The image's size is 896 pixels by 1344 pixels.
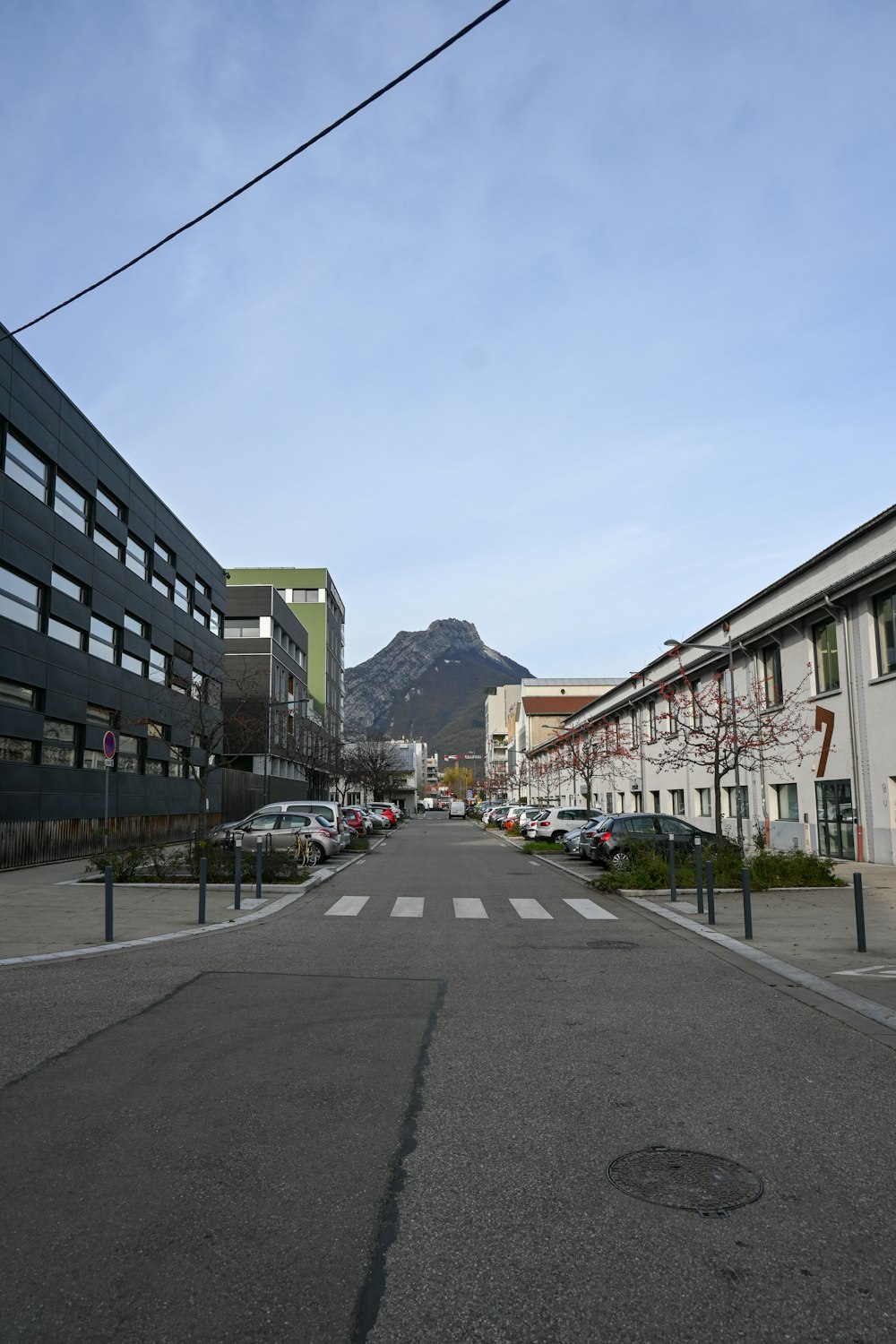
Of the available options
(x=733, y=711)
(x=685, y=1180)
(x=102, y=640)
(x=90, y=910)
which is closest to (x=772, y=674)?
(x=733, y=711)

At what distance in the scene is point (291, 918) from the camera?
15273 mm

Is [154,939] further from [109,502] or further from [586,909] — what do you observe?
[109,502]

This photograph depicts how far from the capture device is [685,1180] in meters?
4.51

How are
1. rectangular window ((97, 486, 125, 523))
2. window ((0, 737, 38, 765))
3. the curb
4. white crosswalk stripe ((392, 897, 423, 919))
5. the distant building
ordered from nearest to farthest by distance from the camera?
the curb < white crosswalk stripe ((392, 897, 423, 919)) < window ((0, 737, 38, 765)) < rectangular window ((97, 486, 125, 523)) < the distant building

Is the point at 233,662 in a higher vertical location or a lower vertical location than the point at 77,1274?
higher

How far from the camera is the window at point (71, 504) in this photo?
2882 centimetres

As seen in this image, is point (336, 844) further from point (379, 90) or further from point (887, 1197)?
point (887, 1197)

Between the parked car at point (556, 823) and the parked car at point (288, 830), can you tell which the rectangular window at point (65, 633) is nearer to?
the parked car at point (288, 830)

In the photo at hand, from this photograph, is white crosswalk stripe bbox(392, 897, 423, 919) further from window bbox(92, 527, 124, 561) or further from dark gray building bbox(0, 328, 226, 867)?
window bbox(92, 527, 124, 561)

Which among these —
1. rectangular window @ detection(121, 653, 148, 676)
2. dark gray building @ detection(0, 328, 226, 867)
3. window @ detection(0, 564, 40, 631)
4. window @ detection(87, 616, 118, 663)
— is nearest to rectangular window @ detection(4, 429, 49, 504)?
dark gray building @ detection(0, 328, 226, 867)

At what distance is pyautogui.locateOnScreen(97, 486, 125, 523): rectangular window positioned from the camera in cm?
3272

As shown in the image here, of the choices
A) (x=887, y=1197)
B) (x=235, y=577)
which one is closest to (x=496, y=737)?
(x=235, y=577)

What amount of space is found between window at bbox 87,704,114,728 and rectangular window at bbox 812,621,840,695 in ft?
73.0

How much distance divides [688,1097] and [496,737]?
504 feet
